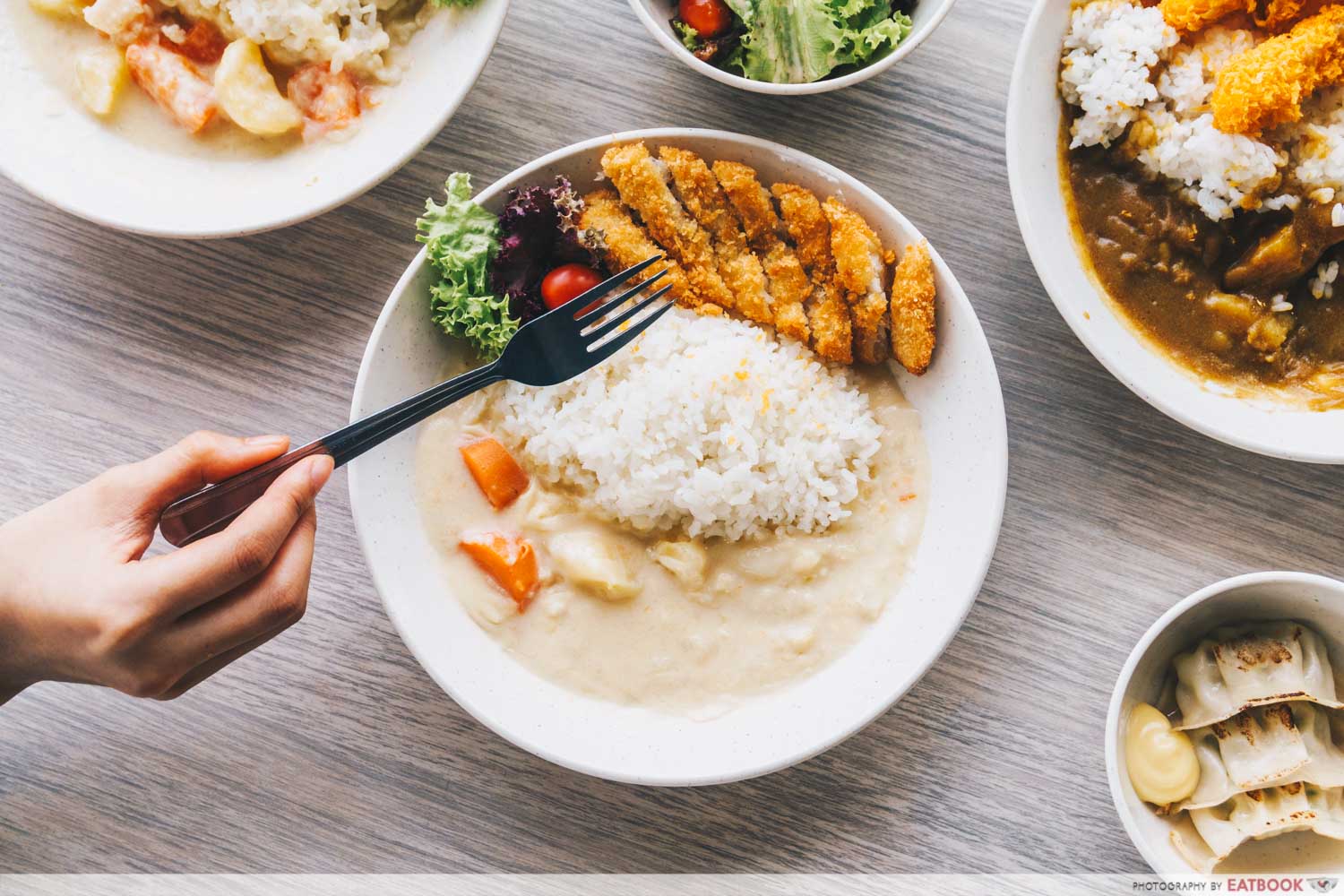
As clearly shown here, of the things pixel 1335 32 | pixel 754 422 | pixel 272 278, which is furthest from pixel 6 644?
pixel 1335 32

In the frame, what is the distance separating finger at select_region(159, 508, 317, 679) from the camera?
159 cm

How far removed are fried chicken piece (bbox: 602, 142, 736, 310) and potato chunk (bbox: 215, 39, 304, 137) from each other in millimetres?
702

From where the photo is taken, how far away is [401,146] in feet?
6.46

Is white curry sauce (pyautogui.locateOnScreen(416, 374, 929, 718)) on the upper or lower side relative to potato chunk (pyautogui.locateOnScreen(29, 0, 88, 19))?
lower

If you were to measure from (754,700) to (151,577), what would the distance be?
117 cm

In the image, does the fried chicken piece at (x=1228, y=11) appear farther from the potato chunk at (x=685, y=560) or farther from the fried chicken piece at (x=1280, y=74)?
the potato chunk at (x=685, y=560)

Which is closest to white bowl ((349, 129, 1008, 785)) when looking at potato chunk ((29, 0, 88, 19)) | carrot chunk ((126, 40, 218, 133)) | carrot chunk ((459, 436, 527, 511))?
carrot chunk ((459, 436, 527, 511))

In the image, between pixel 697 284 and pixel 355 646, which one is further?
pixel 355 646

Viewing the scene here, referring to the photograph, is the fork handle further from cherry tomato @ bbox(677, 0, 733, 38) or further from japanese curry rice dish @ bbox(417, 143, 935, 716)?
cherry tomato @ bbox(677, 0, 733, 38)

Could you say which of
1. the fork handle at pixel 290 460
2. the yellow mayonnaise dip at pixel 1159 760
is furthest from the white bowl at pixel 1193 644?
the fork handle at pixel 290 460

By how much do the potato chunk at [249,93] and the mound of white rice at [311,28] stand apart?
42mm

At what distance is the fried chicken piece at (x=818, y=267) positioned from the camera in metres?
1.98

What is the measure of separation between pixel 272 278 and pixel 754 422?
116cm

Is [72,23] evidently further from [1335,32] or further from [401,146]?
[1335,32]
